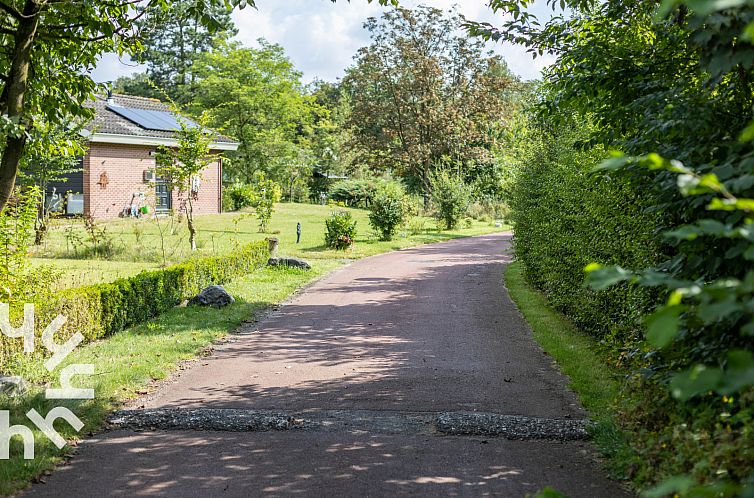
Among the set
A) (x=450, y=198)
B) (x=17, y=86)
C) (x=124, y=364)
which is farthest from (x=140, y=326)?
(x=450, y=198)

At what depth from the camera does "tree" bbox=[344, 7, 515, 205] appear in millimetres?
40562

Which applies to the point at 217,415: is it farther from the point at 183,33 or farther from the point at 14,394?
the point at 183,33

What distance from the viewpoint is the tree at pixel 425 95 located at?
40.6 metres

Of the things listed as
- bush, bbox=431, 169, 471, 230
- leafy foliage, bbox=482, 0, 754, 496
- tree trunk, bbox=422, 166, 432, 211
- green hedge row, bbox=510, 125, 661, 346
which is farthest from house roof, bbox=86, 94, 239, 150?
leafy foliage, bbox=482, 0, 754, 496

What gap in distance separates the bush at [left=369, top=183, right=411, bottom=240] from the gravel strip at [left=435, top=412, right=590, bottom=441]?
20.6m

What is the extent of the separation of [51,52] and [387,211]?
19416 millimetres

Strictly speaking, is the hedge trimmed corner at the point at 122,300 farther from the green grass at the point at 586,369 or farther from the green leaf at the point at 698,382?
the green leaf at the point at 698,382

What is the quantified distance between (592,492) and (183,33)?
64723 millimetres

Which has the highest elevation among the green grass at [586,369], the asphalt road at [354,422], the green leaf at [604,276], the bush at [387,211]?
the bush at [387,211]

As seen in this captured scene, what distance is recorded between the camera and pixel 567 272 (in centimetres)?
1110

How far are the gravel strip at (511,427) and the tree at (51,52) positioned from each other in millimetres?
4794

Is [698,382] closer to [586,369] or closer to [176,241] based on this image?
[586,369]

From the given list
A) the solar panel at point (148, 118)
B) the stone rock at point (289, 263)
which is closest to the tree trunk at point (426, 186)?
the solar panel at point (148, 118)

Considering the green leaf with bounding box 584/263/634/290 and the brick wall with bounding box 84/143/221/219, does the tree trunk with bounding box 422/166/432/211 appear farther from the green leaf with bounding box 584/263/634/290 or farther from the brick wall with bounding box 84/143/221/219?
the green leaf with bounding box 584/263/634/290
